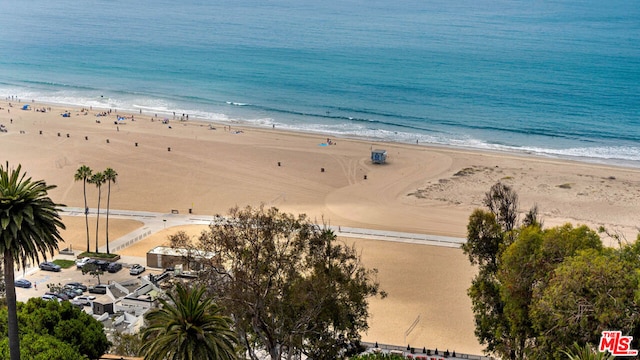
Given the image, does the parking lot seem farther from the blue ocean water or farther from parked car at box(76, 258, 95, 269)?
the blue ocean water

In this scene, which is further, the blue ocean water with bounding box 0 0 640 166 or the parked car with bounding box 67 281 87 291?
the blue ocean water with bounding box 0 0 640 166

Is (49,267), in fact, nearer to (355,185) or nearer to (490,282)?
(490,282)

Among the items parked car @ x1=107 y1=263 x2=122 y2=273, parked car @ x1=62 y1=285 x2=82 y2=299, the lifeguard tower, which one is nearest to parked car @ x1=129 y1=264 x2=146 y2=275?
parked car @ x1=107 y1=263 x2=122 y2=273

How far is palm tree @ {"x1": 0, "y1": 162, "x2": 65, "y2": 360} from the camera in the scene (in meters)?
21.9

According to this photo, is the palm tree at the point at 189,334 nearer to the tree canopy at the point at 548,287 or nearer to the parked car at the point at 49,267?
the tree canopy at the point at 548,287

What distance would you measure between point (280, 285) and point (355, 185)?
137 feet

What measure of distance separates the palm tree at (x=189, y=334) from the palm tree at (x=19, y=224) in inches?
198

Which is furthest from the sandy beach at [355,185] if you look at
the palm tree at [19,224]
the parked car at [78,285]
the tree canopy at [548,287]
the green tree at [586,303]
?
the palm tree at [19,224]

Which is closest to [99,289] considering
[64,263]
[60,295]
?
[60,295]

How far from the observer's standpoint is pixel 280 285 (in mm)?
29328

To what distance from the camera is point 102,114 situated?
101 m

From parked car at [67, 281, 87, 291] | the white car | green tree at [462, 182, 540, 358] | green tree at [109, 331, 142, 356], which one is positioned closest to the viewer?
green tree at [109, 331, 142, 356]

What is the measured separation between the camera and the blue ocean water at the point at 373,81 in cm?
9544

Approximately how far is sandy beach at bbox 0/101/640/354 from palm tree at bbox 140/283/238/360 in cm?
2037
